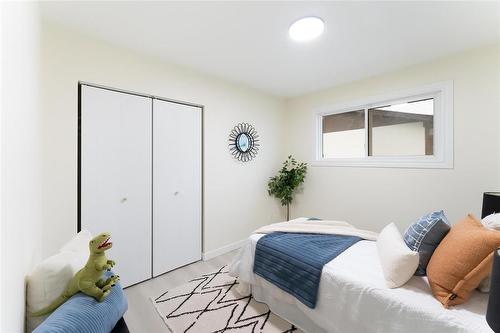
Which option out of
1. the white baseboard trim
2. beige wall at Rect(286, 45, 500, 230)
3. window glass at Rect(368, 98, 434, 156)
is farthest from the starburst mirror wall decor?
window glass at Rect(368, 98, 434, 156)

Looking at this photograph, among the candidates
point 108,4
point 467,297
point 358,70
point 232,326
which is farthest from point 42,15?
point 467,297

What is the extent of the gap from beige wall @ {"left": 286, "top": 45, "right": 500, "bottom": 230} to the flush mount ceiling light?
55.4 inches

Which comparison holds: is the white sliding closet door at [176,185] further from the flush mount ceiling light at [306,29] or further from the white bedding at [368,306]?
the flush mount ceiling light at [306,29]

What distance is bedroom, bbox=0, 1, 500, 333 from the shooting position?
46.4 inches

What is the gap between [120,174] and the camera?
7.22 feet

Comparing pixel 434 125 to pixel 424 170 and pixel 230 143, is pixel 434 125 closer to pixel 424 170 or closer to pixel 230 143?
pixel 424 170

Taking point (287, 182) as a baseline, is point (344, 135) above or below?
above

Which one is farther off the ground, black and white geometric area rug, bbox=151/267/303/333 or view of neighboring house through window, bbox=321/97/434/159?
view of neighboring house through window, bbox=321/97/434/159

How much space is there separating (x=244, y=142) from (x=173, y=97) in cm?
119

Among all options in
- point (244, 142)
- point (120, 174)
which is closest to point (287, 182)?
point (244, 142)

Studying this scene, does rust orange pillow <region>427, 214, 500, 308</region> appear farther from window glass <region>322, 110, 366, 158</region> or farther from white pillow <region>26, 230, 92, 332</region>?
window glass <region>322, 110, 366, 158</region>

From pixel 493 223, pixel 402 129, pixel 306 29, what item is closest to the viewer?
pixel 493 223

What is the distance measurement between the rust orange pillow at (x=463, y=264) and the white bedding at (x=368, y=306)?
0.20 ft

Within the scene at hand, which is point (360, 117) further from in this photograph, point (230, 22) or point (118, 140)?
point (118, 140)
